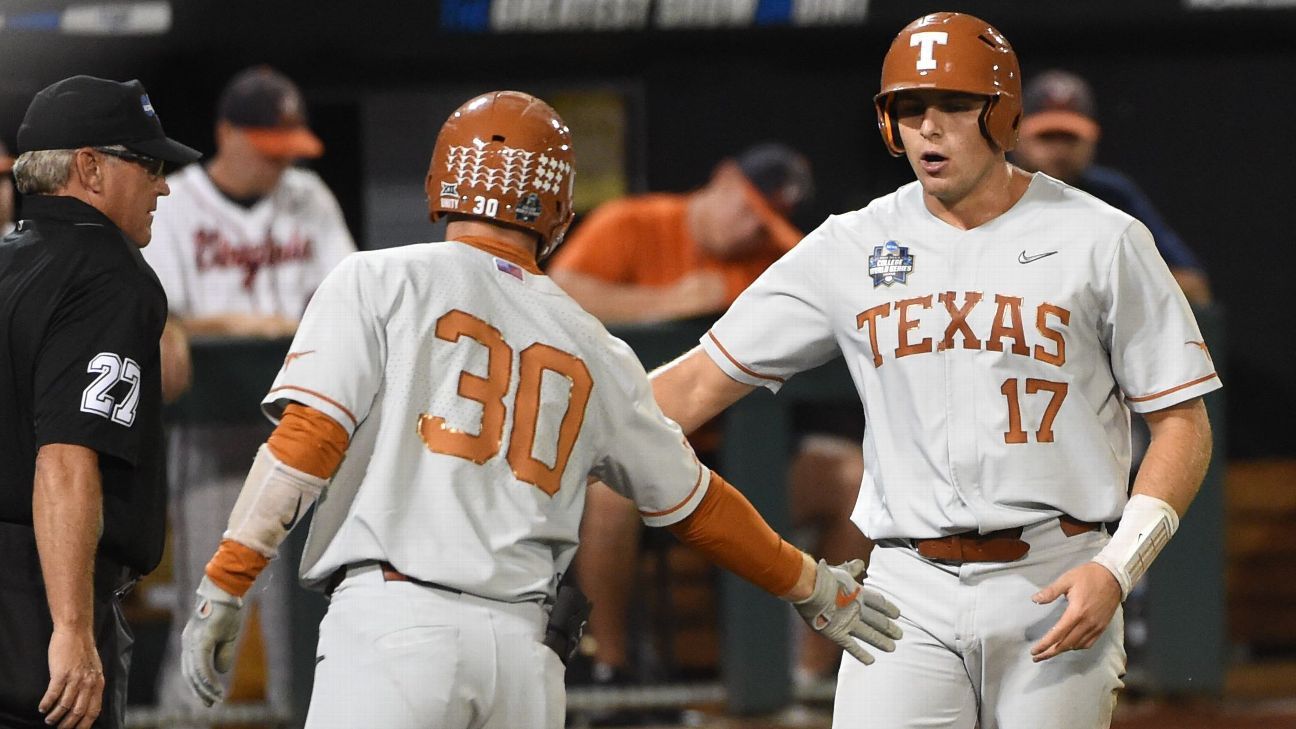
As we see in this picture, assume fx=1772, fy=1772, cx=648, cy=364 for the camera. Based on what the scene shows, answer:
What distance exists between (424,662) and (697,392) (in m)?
0.98

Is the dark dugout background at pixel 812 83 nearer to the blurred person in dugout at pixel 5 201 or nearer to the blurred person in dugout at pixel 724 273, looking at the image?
the blurred person in dugout at pixel 724 273

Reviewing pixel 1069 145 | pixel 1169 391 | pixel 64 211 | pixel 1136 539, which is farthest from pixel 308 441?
pixel 1069 145

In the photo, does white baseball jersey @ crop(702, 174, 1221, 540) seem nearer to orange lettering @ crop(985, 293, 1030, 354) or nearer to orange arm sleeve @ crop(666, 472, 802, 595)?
orange lettering @ crop(985, 293, 1030, 354)

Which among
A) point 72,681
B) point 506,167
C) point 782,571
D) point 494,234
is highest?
point 506,167

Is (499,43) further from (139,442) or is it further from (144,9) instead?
(139,442)

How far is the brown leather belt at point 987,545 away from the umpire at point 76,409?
1431 mm

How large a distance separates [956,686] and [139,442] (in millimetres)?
1510

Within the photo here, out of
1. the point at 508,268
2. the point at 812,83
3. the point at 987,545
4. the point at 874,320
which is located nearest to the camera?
the point at 508,268

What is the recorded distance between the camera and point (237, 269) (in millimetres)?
5949

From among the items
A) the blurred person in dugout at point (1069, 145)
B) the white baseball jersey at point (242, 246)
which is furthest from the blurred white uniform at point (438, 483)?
the blurred person in dugout at point (1069, 145)

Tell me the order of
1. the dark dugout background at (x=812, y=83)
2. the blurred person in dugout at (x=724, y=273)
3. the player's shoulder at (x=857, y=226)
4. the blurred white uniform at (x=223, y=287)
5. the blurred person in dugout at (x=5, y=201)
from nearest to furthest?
the player's shoulder at (x=857, y=226) → the blurred person in dugout at (x=5, y=201) → the blurred white uniform at (x=223, y=287) → the blurred person in dugout at (x=724, y=273) → the dark dugout background at (x=812, y=83)

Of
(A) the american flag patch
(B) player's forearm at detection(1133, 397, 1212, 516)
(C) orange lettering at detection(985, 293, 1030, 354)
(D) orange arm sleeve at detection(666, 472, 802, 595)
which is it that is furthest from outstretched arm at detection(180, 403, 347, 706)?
(B) player's forearm at detection(1133, 397, 1212, 516)

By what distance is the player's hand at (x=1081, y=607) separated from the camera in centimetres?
292

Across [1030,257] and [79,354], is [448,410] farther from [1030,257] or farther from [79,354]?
[1030,257]
